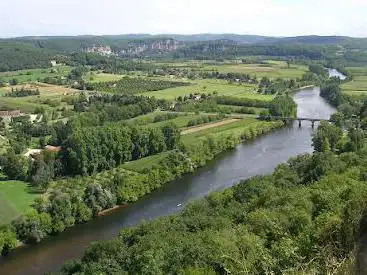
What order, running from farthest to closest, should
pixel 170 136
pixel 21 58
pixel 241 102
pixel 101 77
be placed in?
pixel 21 58 < pixel 101 77 < pixel 241 102 < pixel 170 136

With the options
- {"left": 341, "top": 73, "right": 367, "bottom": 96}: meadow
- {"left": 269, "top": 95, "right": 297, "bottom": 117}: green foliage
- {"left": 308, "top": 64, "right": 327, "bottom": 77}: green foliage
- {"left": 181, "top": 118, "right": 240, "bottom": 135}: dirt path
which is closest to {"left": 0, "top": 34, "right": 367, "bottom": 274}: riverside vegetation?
{"left": 269, "top": 95, "right": 297, "bottom": 117}: green foliage

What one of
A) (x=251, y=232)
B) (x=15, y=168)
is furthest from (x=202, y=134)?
(x=251, y=232)

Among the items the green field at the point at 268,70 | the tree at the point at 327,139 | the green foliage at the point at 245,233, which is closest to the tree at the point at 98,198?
the green foliage at the point at 245,233

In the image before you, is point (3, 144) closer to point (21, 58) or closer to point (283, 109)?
point (283, 109)

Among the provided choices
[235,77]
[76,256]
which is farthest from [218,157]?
[235,77]

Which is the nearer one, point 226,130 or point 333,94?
point 226,130

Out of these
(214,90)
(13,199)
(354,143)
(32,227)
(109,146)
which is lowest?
(13,199)

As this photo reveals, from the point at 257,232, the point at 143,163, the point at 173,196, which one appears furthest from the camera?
the point at 143,163

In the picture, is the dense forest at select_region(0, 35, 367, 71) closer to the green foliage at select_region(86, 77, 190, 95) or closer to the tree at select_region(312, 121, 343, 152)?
the green foliage at select_region(86, 77, 190, 95)
